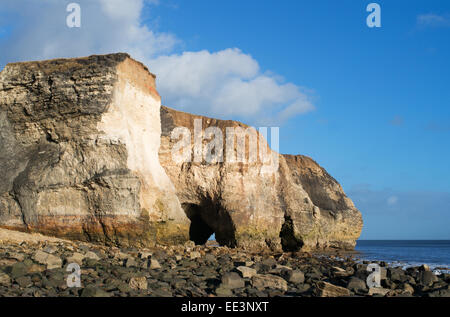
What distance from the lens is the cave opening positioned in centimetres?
2036

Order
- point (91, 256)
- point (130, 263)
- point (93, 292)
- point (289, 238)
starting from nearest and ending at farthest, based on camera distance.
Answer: point (93, 292), point (130, 263), point (91, 256), point (289, 238)

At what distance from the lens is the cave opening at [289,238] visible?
66.8ft

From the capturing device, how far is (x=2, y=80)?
14305mm

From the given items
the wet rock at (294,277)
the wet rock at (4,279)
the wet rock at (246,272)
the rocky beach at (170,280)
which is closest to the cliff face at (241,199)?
the rocky beach at (170,280)

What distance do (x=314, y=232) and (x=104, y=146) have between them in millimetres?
13155

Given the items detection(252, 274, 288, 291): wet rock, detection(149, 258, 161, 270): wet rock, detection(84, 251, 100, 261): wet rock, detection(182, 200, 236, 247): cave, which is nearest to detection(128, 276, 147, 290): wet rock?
detection(149, 258, 161, 270): wet rock

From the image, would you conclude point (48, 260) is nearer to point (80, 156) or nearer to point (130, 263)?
point (130, 263)

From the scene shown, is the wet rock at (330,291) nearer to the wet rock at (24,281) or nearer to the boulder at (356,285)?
the boulder at (356,285)

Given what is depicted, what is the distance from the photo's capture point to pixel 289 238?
20.5 meters

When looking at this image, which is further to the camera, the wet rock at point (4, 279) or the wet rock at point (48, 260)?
the wet rock at point (48, 260)

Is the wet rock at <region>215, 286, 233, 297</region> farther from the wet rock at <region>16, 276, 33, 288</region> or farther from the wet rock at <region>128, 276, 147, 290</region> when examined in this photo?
the wet rock at <region>16, 276, 33, 288</region>

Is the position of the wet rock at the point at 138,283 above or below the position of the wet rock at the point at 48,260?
below

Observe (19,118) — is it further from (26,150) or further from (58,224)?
(58,224)

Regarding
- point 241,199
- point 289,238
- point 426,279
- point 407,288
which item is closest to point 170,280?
point 407,288
